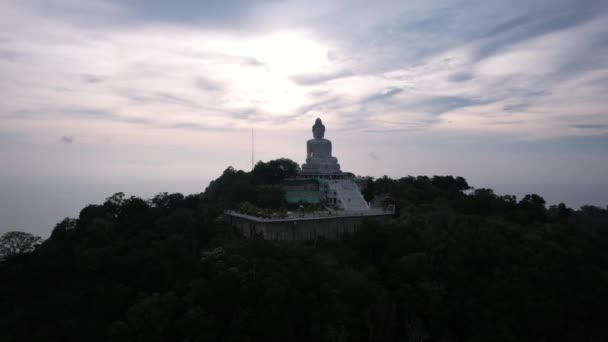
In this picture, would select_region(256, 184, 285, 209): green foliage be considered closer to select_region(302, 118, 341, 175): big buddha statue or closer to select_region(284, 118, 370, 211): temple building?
select_region(284, 118, 370, 211): temple building

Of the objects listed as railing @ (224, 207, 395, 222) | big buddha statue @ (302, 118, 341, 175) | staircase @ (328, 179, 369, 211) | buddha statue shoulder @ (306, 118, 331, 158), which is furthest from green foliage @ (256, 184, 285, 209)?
buddha statue shoulder @ (306, 118, 331, 158)

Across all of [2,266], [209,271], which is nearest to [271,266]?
[209,271]

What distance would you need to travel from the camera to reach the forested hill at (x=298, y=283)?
1800cm

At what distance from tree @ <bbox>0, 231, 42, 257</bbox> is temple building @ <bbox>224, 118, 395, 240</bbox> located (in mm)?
12047

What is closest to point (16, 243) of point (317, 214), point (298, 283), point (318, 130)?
point (298, 283)

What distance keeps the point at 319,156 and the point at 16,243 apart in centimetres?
2554

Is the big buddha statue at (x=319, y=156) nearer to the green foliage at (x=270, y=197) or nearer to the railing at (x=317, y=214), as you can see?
the green foliage at (x=270, y=197)

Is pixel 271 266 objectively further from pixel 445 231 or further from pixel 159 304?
pixel 445 231

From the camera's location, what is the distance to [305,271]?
2091cm

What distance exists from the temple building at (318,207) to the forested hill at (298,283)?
161cm

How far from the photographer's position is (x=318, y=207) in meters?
29.8

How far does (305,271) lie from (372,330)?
410 cm

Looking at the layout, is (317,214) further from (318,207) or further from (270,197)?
(270,197)

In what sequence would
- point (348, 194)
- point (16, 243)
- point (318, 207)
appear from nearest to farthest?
point (16, 243) < point (318, 207) < point (348, 194)
